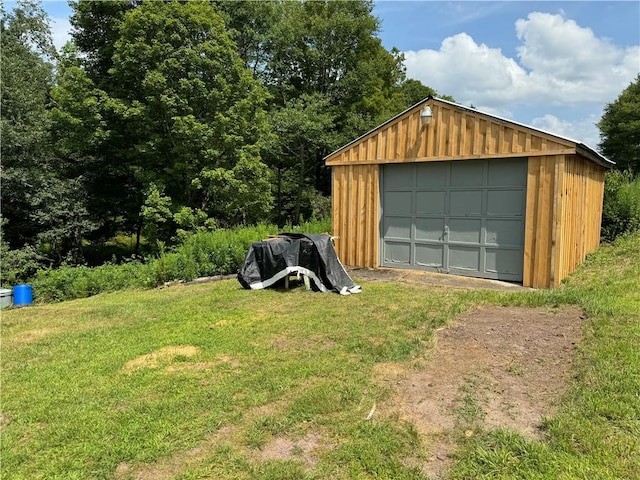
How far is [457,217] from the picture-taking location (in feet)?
26.5

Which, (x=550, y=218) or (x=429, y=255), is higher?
(x=550, y=218)

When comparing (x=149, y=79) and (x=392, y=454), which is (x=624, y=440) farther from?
(x=149, y=79)

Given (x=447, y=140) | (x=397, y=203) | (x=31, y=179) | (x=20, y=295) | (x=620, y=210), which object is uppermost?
(x=447, y=140)

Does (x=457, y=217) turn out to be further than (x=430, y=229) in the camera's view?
No

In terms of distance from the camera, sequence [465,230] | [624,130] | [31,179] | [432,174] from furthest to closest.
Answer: [624,130]
[31,179]
[432,174]
[465,230]

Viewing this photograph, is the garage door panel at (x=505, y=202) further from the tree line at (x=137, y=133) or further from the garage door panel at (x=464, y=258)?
the tree line at (x=137, y=133)

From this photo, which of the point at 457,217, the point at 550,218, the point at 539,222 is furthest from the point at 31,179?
the point at 550,218

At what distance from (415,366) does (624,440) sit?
63.5 inches

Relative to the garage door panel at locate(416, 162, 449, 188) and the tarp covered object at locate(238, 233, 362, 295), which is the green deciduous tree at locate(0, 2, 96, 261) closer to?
the tarp covered object at locate(238, 233, 362, 295)

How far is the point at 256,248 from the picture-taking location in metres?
7.69

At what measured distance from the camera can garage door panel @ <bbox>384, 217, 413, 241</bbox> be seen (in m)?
8.78

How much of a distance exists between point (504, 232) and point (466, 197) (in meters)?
0.93

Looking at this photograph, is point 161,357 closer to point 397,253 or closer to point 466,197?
point 397,253

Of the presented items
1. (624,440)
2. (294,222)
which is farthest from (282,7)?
(624,440)
